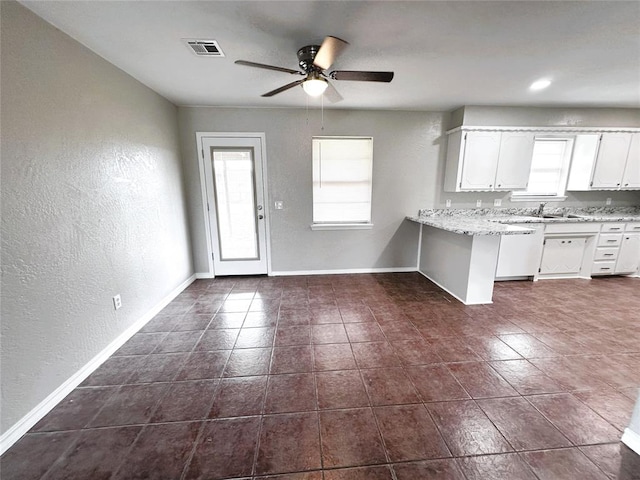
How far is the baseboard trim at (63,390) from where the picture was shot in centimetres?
142

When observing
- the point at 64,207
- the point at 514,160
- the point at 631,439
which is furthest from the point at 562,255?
the point at 64,207

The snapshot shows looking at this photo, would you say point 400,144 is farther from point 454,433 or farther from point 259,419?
point 259,419

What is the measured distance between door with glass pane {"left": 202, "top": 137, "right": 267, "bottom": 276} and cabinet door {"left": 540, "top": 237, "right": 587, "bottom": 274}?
4.10 meters

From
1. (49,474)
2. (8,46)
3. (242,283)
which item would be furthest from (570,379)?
(8,46)

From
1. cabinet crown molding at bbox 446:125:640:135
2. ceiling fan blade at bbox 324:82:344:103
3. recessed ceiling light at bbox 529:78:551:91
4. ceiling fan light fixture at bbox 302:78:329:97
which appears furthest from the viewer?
cabinet crown molding at bbox 446:125:640:135

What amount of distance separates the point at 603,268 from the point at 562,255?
66 centimetres

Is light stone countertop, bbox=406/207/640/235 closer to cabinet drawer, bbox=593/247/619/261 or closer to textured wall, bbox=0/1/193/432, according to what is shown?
cabinet drawer, bbox=593/247/619/261

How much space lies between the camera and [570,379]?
186 cm

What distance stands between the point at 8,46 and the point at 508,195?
17.6 feet

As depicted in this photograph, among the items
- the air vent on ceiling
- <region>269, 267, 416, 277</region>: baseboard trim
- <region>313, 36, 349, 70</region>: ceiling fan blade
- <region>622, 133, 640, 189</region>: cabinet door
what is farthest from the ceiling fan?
<region>622, 133, 640, 189</region>: cabinet door

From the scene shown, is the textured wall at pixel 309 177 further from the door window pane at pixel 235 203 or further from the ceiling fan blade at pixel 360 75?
the ceiling fan blade at pixel 360 75

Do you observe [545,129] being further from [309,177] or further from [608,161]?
[309,177]

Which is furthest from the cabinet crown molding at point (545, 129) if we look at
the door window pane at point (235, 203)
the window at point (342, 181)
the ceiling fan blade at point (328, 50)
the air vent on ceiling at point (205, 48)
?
the air vent on ceiling at point (205, 48)

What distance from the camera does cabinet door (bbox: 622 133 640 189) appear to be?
12.3 feet
